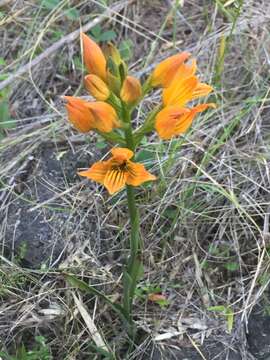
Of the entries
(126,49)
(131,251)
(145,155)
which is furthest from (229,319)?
(126,49)

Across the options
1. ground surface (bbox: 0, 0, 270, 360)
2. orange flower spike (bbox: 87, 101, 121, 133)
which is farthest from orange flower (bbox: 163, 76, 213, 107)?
ground surface (bbox: 0, 0, 270, 360)

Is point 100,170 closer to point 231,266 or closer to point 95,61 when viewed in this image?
point 95,61

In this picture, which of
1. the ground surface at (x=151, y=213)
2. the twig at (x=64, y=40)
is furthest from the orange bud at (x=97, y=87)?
the twig at (x=64, y=40)

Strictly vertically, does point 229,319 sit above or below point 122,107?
below

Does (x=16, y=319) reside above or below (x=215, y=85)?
below

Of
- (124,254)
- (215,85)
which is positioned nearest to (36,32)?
(215,85)

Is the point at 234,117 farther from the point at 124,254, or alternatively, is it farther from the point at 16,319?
the point at 16,319
